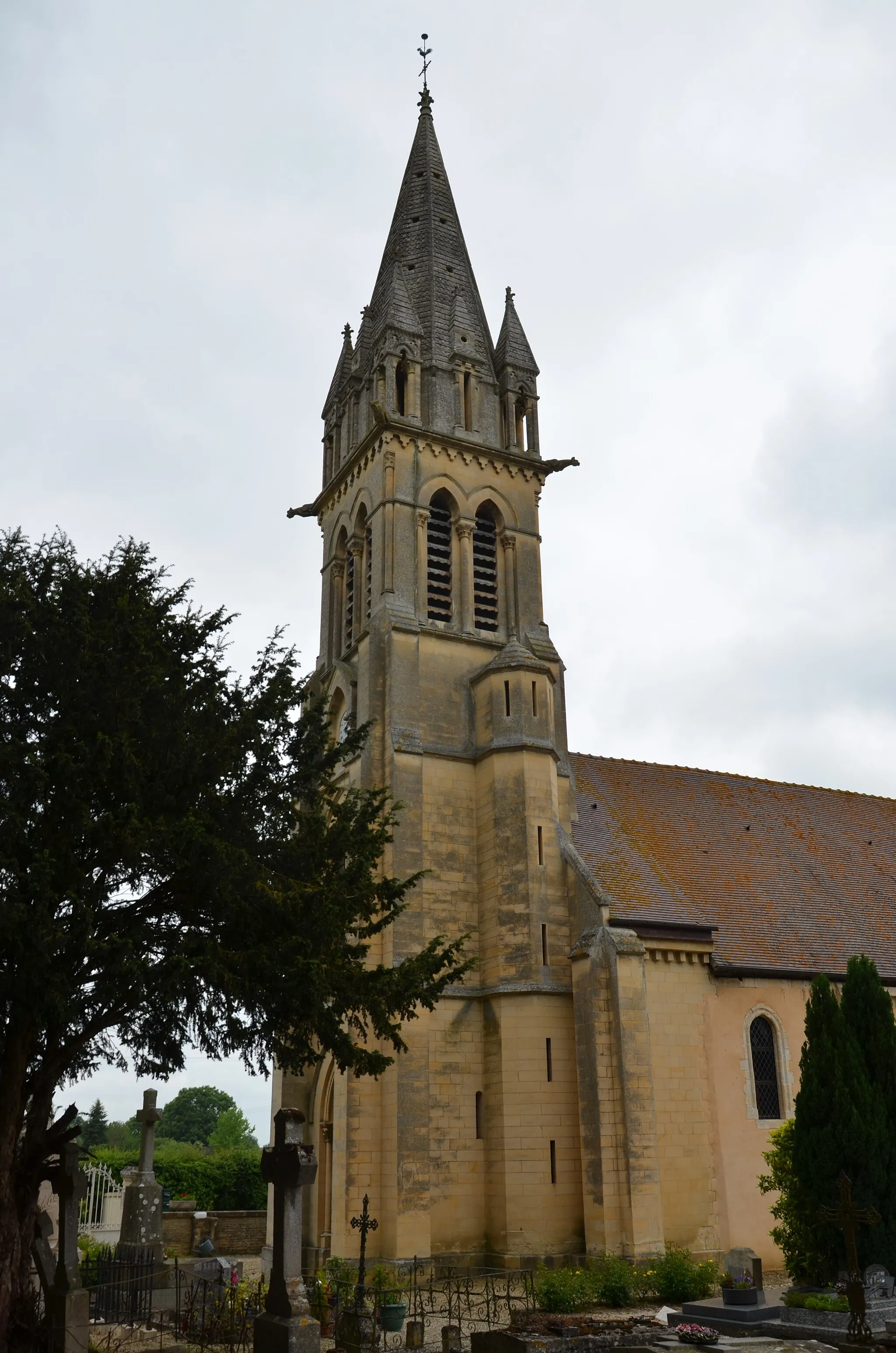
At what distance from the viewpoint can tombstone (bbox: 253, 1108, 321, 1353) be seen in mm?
11594

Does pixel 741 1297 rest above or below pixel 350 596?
below

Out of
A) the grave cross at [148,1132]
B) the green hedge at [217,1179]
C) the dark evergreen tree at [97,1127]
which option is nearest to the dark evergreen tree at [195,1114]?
the dark evergreen tree at [97,1127]

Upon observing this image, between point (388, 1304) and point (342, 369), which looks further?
point (342, 369)

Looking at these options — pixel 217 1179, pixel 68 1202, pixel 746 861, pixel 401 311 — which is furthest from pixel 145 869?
pixel 217 1179

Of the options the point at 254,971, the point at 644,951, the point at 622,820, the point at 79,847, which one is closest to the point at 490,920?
the point at 644,951

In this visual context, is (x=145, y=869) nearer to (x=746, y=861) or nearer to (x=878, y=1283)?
(x=878, y=1283)

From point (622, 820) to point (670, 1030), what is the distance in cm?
560

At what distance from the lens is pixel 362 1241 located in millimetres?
16953

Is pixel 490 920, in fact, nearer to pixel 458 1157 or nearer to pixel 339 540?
pixel 458 1157

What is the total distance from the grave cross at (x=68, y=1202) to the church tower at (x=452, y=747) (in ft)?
23.0

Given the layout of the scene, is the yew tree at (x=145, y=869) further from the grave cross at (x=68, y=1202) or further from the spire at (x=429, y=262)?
the spire at (x=429, y=262)

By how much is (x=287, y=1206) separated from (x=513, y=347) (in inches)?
865

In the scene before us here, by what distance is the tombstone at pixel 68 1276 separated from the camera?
12.4 metres

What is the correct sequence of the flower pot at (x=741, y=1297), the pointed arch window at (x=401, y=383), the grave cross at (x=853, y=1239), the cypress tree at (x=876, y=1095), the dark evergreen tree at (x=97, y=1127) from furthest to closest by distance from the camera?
1. the dark evergreen tree at (x=97, y=1127)
2. the pointed arch window at (x=401, y=383)
3. the cypress tree at (x=876, y=1095)
4. the flower pot at (x=741, y=1297)
5. the grave cross at (x=853, y=1239)
